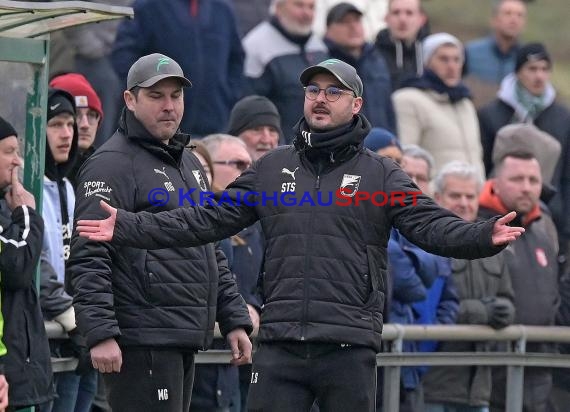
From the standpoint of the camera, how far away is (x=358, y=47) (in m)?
12.5

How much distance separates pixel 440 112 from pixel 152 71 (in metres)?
5.27

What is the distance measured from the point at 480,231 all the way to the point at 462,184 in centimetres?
379

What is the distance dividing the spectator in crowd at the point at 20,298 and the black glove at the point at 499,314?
11.2 ft

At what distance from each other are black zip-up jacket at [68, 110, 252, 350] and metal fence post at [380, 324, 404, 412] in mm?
1921

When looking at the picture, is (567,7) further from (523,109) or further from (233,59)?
(233,59)

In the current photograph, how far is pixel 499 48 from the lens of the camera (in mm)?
14609

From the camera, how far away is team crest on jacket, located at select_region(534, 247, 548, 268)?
10953 millimetres

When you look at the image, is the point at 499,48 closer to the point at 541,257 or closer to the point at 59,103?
the point at 541,257

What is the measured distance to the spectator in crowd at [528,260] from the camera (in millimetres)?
10375

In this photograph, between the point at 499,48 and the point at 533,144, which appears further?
the point at 499,48

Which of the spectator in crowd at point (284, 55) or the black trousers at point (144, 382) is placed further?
the spectator in crowd at point (284, 55)

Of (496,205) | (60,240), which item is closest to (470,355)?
(496,205)

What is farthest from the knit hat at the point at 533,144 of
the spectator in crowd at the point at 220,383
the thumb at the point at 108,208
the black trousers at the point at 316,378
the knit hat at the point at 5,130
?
the thumb at the point at 108,208

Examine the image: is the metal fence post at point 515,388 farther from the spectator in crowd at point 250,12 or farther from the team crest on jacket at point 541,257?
the spectator in crowd at point 250,12
